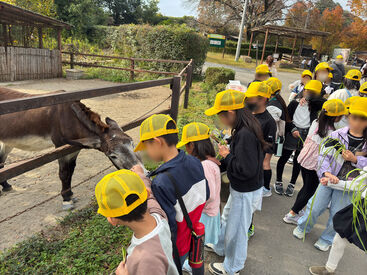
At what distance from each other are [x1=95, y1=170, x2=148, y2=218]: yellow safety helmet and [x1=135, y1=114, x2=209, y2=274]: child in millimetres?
360

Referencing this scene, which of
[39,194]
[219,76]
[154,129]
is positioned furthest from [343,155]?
[219,76]

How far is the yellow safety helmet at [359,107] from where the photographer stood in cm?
240

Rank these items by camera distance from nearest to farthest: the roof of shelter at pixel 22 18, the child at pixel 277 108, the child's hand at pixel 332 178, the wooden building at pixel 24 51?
the child's hand at pixel 332 178, the child at pixel 277 108, the roof of shelter at pixel 22 18, the wooden building at pixel 24 51

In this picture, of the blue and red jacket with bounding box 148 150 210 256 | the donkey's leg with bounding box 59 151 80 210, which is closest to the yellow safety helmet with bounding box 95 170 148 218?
the blue and red jacket with bounding box 148 150 210 256

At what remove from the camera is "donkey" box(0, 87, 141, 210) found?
3.02m

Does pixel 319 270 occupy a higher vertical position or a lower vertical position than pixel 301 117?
lower

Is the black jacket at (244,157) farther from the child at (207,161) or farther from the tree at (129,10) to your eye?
the tree at (129,10)

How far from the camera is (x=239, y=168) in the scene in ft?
7.06

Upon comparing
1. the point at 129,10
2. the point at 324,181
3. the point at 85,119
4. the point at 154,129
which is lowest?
the point at 324,181

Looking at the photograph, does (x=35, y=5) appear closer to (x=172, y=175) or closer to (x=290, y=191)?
(x=290, y=191)

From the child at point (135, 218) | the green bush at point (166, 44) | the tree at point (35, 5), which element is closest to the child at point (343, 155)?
the child at point (135, 218)

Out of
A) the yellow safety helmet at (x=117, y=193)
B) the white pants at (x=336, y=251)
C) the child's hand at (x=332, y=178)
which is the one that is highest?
the yellow safety helmet at (x=117, y=193)

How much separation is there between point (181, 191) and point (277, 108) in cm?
265

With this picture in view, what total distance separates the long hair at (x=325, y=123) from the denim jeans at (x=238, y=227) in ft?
4.10
